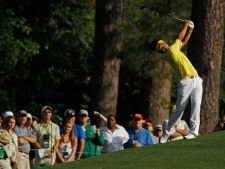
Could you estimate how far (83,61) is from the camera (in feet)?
128

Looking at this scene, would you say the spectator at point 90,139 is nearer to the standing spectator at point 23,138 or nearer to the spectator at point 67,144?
the spectator at point 67,144

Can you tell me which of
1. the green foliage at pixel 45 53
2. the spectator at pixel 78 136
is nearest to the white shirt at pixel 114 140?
the spectator at pixel 78 136

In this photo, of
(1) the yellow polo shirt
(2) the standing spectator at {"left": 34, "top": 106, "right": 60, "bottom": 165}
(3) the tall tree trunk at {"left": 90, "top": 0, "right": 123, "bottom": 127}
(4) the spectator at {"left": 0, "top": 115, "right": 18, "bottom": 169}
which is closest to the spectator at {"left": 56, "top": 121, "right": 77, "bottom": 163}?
(2) the standing spectator at {"left": 34, "top": 106, "right": 60, "bottom": 165}

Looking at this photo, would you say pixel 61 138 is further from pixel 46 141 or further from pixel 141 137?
pixel 141 137

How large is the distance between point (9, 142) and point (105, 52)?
31.8 ft

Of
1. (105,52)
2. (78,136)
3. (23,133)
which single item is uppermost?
(105,52)

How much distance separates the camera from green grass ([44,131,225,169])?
17.7 meters

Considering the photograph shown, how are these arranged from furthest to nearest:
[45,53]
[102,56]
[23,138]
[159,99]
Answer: [45,53] < [159,99] < [102,56] < [23,138]

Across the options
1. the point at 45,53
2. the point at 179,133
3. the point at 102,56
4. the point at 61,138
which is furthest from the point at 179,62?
the point at 45,53

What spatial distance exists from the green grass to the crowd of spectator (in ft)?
8.38

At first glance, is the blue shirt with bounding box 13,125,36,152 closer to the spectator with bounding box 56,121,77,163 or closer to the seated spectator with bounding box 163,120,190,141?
the spectator with bounding box 56,121,77,163

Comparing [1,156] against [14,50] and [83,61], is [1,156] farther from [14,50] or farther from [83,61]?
[83,61]

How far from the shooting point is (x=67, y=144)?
75.0ft

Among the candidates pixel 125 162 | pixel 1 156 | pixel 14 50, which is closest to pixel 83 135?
pixel 1 156
